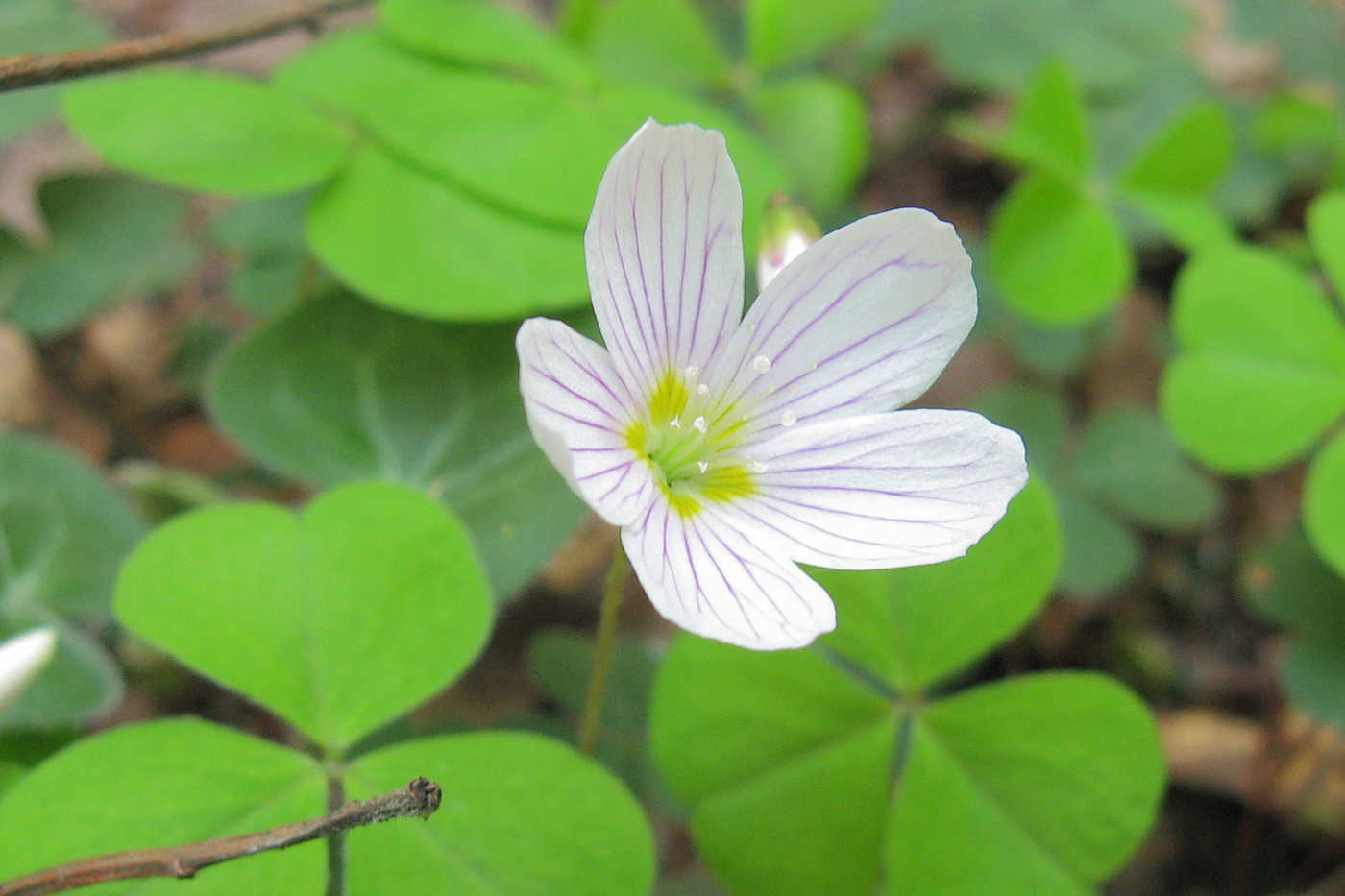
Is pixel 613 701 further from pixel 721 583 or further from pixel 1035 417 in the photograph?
pixel 1035 417

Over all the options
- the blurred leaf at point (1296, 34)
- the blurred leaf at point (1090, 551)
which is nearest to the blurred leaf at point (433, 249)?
the blurred leaf at point (1090, 551)

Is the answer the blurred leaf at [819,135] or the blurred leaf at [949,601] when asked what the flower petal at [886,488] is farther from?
the blurred leaf at [819,135]

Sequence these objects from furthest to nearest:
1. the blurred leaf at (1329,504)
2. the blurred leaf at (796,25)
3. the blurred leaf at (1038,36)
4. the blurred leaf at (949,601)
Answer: the blurred leaf at (1038,36) < the blurred leaf at (796,25) < the blurred leaf at (1329,504) < the blurred leaf at (949,601)

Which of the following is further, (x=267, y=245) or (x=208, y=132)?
(x=267, y=245)

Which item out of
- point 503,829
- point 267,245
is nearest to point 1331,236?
point 503,829

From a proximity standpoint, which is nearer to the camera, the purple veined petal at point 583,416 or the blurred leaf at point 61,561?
the purple veined petal at point 583,416

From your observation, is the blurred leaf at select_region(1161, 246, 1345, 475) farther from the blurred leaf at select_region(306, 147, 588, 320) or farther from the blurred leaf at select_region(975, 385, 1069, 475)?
the blurred leaf at select_region(306, 147, 588, 320)
